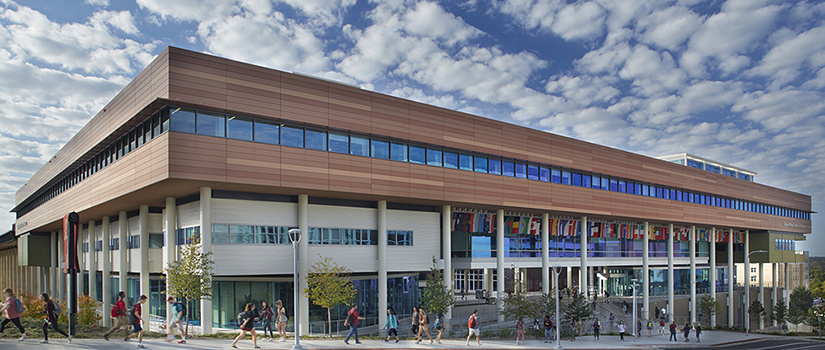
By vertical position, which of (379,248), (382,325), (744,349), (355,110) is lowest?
(744,349)

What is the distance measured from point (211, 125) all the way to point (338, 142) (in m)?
7.38

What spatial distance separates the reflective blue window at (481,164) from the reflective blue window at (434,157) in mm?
3371

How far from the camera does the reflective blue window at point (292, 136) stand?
31.3 metres

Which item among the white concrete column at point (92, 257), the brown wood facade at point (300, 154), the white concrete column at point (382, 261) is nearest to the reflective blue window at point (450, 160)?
the brown wood facade at point (300, 154)

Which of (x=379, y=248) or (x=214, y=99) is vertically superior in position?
(x=214, y=99)

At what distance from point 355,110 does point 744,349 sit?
35.1m

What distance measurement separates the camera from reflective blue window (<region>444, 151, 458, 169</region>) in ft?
129

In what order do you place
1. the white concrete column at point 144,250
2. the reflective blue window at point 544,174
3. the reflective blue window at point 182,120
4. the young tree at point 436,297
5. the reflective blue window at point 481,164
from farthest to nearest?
the reflective blue window at point 544,174 → the reflective blue window at point 481,164 → the young tree at point 436,297 → the white concrete column at point 144,250 → the reflective blue window at point 182,120

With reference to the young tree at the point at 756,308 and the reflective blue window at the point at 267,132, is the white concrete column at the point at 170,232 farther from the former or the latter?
the young tree at the point at 756,308

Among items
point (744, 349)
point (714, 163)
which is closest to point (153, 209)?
point (744, 349)

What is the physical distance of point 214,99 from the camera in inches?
1139

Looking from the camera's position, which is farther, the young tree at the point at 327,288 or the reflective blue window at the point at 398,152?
the reflective blue window at the point at 398,152

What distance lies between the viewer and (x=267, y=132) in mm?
30734

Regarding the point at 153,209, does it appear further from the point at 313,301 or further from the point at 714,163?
the point at 714,163
